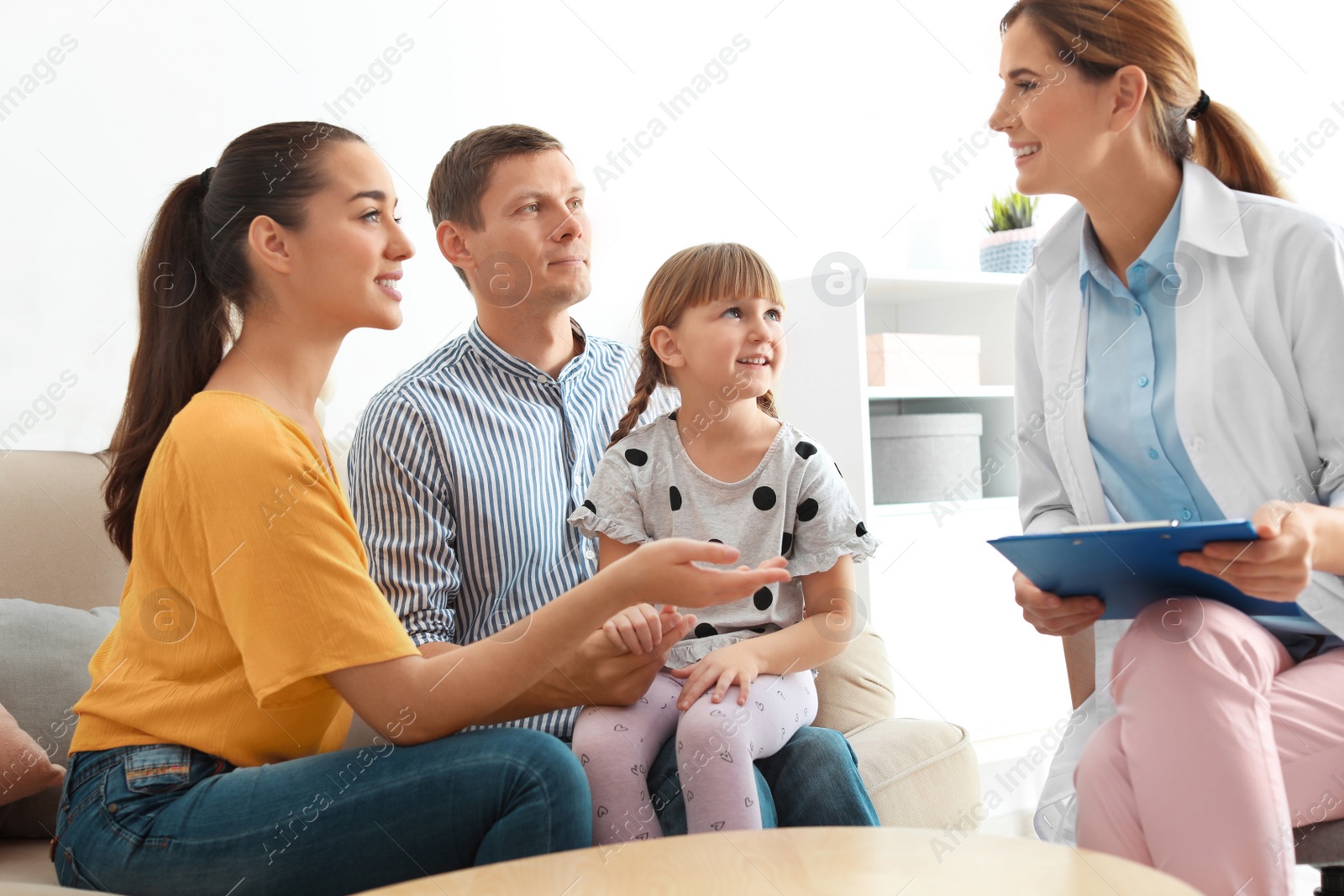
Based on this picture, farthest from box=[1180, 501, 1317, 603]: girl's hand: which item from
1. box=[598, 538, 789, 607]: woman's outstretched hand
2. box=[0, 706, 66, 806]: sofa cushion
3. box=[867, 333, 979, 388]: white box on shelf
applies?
box=[867, 333, 979, 388]: white box on shelf

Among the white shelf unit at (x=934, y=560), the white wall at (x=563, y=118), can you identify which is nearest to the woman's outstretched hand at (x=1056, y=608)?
the white shelf unit at (x=934, y=560)

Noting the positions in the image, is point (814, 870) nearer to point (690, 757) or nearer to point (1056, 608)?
point (690, 757)

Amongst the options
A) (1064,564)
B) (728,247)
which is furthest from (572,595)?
(728,247)

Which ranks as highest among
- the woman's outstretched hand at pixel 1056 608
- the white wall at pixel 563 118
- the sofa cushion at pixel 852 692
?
the white wall at pixel 563 118

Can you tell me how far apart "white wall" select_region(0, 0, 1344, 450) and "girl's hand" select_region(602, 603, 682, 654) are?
1.33 metres

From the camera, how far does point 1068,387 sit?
4.98ft

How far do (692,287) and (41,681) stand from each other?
42.5 inches

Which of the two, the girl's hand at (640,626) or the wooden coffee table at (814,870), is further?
the girl's hand at (640,626)

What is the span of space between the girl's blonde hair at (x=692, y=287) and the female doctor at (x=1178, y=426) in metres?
0.40

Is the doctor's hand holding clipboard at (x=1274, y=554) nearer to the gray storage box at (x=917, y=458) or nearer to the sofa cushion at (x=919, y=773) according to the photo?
the sofa cushion at (x=919, y=773)

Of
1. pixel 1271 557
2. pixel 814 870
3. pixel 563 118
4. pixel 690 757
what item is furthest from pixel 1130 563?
pixel 563 118

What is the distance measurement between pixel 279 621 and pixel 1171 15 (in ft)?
4.42

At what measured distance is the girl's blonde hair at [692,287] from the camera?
66.6 inches

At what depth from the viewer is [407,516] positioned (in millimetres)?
1584
